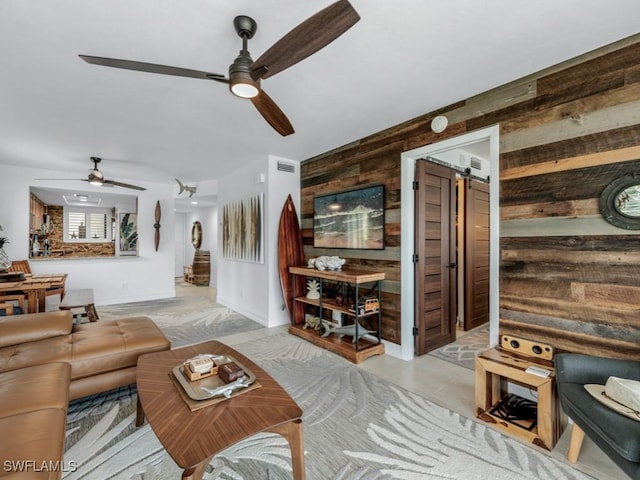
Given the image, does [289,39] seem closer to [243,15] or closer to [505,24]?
[243,15]

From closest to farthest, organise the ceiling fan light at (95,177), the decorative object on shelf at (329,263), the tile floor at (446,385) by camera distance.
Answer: the tile floor at (446,385)
the decorative object on shelf at (329,263)
the ceiling fan light at (95,177)

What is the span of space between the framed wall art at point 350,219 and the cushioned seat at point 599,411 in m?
1.94

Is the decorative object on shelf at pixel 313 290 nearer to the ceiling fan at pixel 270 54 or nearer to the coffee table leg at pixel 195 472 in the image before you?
the ceiling fan at pixel 270 54

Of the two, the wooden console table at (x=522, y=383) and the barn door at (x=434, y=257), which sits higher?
the barn door at (x=434, y=257)

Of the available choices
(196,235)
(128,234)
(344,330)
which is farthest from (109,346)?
(196,235)

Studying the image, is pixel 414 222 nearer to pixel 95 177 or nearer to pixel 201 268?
pixel 95 177

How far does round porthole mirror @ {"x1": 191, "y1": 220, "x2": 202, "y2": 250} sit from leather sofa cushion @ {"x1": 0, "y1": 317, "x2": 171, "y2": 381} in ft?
20.7

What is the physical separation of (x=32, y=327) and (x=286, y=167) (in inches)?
131

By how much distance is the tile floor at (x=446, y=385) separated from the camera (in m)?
1.66

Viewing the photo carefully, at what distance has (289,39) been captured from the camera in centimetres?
140

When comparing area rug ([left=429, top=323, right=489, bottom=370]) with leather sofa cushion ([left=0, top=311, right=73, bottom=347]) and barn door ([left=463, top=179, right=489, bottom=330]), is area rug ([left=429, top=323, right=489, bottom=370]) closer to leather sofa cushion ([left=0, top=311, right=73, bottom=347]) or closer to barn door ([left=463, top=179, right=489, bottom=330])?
barn door ([left=463, top=179, right=489, bottom=330])

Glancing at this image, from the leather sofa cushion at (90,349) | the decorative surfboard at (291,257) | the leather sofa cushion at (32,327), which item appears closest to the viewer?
the leather sofa cushion at (90,349)

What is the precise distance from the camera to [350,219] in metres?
3.75

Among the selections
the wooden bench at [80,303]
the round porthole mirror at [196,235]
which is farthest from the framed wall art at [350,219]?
the round porthole mirror at [196,235]
